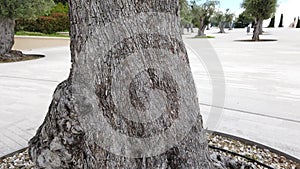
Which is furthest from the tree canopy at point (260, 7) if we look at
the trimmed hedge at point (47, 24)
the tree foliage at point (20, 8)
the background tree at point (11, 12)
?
the tree foliage at point (20, 8)

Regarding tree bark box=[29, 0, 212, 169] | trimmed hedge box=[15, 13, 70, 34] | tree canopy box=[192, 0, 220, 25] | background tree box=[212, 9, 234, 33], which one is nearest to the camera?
tree bark box=[29, 0, 212, 169]

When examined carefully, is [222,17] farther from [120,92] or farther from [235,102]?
[120,92]

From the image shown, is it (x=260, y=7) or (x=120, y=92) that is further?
(x=260, y=7)

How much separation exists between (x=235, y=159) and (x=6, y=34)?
23.5 feet

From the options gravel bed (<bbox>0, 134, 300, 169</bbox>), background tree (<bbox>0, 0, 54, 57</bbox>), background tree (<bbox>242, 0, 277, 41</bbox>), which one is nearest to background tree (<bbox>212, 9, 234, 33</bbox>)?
background tree (<bbox>242, 0, 277, 41</bbox>)

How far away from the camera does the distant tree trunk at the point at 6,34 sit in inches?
274

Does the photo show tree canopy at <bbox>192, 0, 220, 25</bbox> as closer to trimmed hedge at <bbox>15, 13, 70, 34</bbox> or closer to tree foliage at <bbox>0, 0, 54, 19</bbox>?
trimmed hedge at <bbox>15, 13, 70, 34</bbox>

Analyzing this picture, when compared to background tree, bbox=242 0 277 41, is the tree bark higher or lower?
lower

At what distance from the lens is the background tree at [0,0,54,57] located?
638cm

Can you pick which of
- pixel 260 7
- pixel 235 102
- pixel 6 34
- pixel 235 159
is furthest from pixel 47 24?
pixel 235 159

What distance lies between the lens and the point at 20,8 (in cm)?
648

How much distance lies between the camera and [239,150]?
6.96 feet

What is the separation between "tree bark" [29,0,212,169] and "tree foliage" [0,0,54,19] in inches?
247

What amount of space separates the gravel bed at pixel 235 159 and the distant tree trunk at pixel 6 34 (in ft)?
19.8
